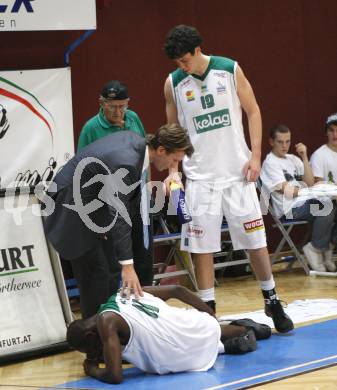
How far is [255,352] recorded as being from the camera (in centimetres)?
554

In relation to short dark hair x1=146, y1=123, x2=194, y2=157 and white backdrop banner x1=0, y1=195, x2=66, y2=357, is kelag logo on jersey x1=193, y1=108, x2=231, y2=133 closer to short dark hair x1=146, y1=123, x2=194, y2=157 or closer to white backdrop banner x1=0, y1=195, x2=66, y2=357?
short dark hair x1=146, y1=123, x2=194, y2=157

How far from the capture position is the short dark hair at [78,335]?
5109mm

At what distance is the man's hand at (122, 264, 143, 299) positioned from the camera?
4.96 m

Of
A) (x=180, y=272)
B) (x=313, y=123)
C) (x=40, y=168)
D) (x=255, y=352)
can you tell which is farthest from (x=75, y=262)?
(x=313, y=123)

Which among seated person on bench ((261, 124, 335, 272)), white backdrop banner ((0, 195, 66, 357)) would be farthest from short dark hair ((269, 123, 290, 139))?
white backdrop banner ((0, 195, 66, 357))

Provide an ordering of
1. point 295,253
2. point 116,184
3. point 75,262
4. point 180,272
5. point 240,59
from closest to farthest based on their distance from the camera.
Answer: point 116,184 → point 75,262 → point 180,272 → point 295,253 → point 240,59

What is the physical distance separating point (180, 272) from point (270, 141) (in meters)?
1.91

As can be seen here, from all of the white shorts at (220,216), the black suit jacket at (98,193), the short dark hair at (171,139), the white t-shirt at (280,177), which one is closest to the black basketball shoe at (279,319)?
the white shorts at (220,216)

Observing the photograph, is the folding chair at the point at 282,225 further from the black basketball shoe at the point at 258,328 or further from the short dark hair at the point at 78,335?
the short dark hair at the point at 78,335

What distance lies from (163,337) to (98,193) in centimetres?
92

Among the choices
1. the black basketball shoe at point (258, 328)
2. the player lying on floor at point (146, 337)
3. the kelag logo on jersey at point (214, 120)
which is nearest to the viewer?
the player lying on floor at point (146, 337)

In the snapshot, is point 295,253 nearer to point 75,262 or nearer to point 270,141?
point 270,141

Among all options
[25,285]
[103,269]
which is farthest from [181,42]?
[25,285]

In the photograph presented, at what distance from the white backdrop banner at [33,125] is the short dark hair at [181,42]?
5.93 ft
